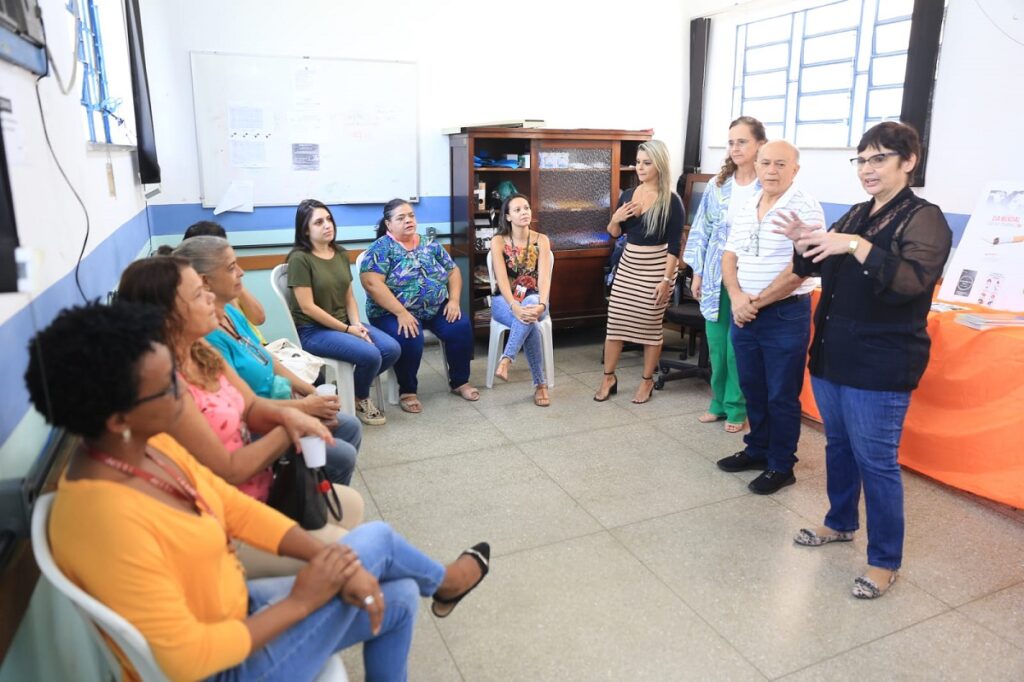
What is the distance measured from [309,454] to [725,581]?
1.41 meters

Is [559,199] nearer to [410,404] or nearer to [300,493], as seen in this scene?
[410,404]

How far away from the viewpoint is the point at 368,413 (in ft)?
11.6

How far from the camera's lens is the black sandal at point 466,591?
1615 mm

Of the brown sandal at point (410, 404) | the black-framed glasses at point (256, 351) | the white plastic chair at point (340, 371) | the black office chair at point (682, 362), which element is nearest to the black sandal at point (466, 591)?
the black-framed glasses at point (256, 351)

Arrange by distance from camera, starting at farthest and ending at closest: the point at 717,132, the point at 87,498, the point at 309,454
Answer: the point at 717,132
the point at 309,454
the point at 87,498

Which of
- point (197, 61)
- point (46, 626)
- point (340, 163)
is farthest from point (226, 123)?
point (46, 626)

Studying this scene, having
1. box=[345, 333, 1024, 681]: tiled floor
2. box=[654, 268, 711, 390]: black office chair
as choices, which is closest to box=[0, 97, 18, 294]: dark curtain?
box=[345, 333, 1024, 681]: tiled floor

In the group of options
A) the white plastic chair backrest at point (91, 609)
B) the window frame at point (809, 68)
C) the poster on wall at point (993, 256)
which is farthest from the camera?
the window frame at point (809, 68)

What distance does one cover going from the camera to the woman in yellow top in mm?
961

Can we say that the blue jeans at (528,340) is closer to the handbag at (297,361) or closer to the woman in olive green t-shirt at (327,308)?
the woman in olive green t-shirt at (327,308)

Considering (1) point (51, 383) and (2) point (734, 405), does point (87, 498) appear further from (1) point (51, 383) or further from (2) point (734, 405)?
(2) point (734, 405)

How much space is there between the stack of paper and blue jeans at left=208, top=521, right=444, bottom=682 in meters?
2.43

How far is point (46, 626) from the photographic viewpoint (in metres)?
1.26

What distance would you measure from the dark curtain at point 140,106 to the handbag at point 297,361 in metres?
1.05
